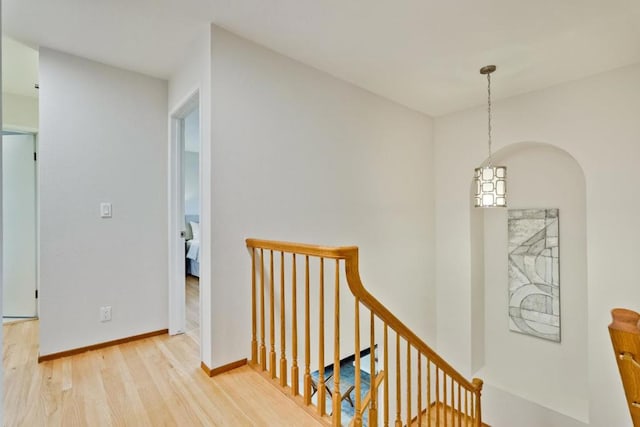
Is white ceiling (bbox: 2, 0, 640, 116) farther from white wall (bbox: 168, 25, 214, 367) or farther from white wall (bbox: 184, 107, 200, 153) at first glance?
white wall (bbox: 184, 107, 200, 153)

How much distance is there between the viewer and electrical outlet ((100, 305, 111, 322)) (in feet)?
8.57

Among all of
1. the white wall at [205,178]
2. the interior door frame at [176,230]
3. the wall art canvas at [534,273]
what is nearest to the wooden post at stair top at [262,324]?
the white wall at [205,178]

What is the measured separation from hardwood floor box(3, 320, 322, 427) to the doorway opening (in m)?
1.05

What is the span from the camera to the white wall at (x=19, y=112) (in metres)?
3.20

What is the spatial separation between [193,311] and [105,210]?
61.2 inches

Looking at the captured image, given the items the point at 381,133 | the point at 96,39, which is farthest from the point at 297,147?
the point at 96,39

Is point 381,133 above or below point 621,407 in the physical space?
above

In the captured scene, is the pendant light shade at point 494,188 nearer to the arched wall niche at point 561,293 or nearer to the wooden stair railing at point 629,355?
the arched wall niche at point 561,293

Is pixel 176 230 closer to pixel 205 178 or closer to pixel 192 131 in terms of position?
pixel 205 178

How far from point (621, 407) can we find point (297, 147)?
3.56m

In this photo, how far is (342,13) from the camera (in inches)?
82.9

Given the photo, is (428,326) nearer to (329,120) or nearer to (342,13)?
(329,120)

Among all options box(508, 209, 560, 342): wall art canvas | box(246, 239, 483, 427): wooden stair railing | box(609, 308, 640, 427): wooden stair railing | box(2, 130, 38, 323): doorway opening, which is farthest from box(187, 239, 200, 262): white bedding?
box(609, 308, 640, 427): wooden stair railing

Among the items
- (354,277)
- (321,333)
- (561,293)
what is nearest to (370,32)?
(354,277)
